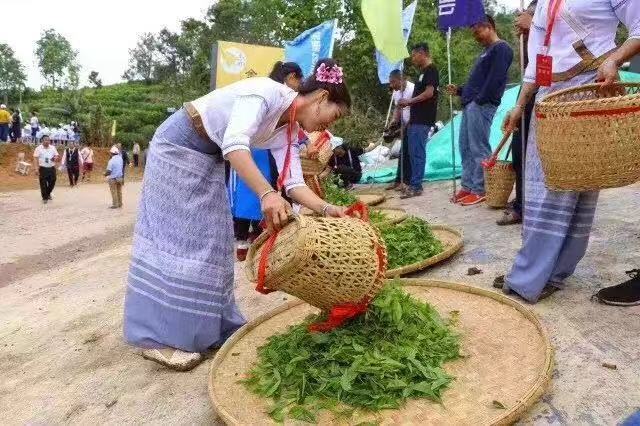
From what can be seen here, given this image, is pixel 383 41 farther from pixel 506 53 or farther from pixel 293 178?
pixel 293 178

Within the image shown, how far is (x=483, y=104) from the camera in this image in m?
5.45

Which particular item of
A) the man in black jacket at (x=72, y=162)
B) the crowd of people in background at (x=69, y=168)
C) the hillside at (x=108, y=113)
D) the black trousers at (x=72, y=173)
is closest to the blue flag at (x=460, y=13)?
the crowd of people in background at (x=69, y=168)

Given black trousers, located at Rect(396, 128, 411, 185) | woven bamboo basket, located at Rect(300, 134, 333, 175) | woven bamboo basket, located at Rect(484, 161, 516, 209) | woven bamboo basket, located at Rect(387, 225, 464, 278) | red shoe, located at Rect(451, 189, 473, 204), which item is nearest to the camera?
woven bamboo basket, located at Rect(387, 225, 464, 278)

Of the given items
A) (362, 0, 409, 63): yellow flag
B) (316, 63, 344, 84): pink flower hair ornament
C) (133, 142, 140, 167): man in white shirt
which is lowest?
(133, 142, 140, 167): man in white shirt

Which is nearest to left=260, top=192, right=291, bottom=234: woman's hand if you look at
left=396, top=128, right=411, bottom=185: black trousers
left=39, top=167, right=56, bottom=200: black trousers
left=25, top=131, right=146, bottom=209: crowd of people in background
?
left=396, top=128, right=411, bottom=185: black trousers

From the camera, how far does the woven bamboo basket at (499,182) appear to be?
487 centimetres

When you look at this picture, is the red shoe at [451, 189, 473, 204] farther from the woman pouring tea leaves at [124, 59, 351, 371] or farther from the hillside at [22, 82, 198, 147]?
the hillside at [22, 82, 198, 147]

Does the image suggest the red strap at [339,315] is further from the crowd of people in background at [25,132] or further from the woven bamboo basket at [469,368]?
the crowd of people in background at [25,132]

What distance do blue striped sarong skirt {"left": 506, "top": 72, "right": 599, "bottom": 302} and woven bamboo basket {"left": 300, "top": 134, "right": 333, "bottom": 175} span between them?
251cm

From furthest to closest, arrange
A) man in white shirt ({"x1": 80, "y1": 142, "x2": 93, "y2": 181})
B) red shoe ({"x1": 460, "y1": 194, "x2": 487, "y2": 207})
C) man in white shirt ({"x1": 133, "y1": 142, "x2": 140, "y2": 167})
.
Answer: man in white shirt ({"x1": 133, "y1": 142, "x2": 140, "y2": 167}) → man in white shirt ({"x1": 80, "y1": 142, "x2": 93, "y2": 181}) → red shoe ({"x1": 460, "y1": 194, "x2": 487, "y2": 207})

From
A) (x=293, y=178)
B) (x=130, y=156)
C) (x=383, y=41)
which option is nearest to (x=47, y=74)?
(x=130, y=156)

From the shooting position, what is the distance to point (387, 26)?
6.07 metres

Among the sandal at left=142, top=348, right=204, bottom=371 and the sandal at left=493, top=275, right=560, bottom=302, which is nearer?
the sandal at left=142, top=348, right=204, bottom=371

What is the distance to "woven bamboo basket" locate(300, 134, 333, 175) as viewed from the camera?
16.9ft
